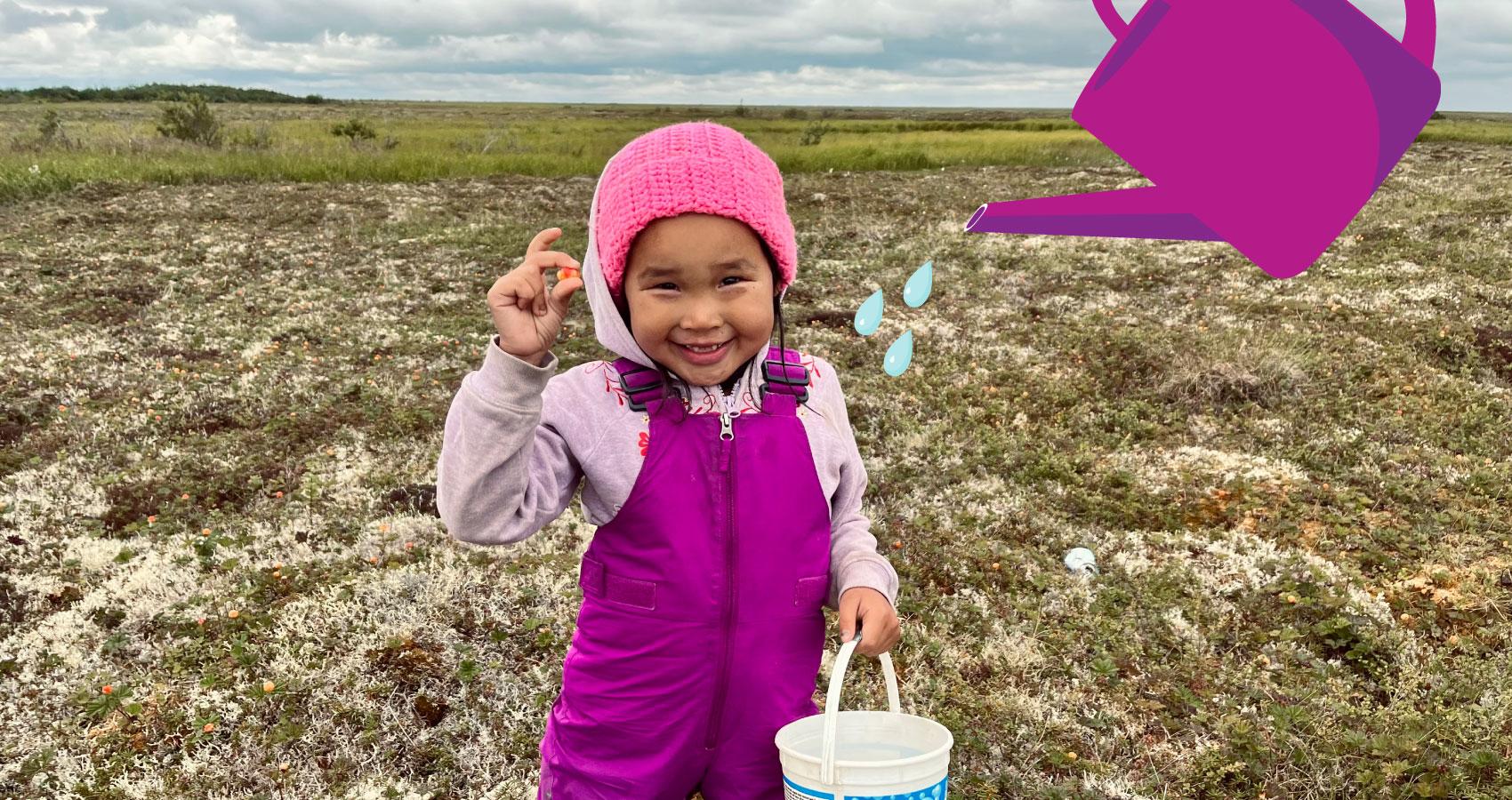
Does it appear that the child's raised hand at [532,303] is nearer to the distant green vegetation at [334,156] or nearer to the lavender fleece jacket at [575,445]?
the lavender fleece jacket at [575,445]

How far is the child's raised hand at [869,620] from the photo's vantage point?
2.45m

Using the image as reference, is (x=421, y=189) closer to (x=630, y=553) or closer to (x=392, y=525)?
(x=392, y=525)

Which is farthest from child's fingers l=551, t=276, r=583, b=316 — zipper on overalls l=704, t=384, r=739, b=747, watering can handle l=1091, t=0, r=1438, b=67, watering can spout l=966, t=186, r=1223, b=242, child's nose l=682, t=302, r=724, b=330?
watering can handle l=1091, t=0, r=1438, b=67

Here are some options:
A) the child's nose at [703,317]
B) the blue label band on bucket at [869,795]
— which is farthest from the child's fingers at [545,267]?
the blue label band on bucket at [869,795]

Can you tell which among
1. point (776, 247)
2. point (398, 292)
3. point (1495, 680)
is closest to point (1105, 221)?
point (776, 247)

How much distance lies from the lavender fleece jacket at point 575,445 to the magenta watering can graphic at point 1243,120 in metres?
0.92

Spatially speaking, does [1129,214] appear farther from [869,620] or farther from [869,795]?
[869,795]

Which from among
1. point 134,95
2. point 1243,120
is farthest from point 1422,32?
point 134,95

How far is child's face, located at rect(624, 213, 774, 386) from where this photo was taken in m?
2.29

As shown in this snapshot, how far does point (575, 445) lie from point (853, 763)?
1172 millimetres

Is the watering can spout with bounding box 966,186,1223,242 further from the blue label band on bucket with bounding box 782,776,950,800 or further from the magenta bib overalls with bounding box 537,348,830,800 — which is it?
the blue label band on bucket with bounding box 782,776,950,800

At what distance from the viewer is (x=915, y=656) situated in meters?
6.02

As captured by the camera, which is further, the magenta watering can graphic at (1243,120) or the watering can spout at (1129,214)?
the watering can spout at (1129,214)

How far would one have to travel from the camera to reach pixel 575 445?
2537 millimetres
